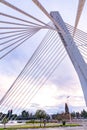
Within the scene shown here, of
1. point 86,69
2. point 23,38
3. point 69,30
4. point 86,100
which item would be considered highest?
point 69,30

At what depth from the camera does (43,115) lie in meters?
76.2

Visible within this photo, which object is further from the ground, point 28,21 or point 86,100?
point 28,21

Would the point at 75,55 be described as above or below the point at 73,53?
below

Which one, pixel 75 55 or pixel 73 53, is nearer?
pixel 75 55

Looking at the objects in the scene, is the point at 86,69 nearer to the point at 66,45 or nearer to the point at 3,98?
the point at 66,45

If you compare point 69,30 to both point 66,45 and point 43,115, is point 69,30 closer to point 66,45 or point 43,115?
point 66,45

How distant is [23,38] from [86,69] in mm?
4007

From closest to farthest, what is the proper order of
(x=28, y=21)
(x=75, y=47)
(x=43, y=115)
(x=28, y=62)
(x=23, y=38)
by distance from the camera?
(x=28, y=21)
(x=23, y=38)
(x=75, y=47)
(x=28, y=62)
(x=43, y=115)

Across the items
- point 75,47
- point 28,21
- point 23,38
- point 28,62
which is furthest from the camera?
point 28,62

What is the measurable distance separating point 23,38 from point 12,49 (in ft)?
2.78

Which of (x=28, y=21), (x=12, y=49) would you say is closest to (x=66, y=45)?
(x=12, y=49)

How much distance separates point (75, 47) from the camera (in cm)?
2017

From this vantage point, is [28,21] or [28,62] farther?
[28,62]

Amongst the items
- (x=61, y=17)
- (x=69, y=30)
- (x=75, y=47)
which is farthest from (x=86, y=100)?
(x=61, y=17)
